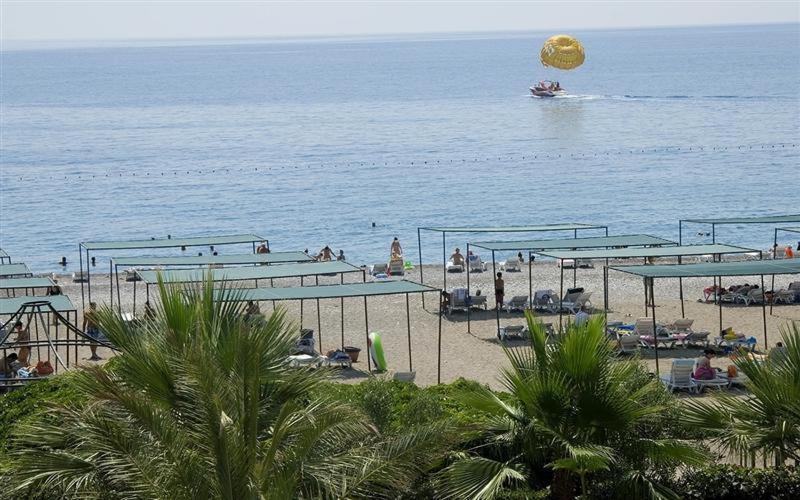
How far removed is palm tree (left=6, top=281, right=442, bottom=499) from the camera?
8.29 meters

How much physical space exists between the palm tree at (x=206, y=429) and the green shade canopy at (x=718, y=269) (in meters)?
12.7

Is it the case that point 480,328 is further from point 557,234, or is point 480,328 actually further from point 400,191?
point 400,191

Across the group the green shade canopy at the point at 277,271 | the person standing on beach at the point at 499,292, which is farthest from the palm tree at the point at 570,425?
the person standing on beach at the point at 499,292

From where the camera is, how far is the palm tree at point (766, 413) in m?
10.2

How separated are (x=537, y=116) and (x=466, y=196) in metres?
51.2

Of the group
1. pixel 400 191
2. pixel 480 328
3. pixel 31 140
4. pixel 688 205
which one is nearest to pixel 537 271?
pixel 480 328

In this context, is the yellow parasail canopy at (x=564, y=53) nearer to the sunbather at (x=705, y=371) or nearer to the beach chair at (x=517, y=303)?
the beach chair at (x=517, y=303)

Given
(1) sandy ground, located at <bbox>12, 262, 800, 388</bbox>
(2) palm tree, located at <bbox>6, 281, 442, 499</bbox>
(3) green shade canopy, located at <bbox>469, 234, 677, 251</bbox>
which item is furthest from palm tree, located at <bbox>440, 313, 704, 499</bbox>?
(3) green shade canopy, located at <bbox>469, 234, 677, 251</bbox>

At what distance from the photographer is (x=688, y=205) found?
62.3 metres

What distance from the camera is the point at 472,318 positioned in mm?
25953

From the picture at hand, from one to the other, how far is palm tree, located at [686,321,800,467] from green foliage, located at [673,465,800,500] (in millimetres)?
1120

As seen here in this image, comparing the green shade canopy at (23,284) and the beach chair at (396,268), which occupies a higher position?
the green shade canopy at (23,284)

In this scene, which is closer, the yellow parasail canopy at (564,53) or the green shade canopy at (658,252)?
the green shade canopy at (658,252)

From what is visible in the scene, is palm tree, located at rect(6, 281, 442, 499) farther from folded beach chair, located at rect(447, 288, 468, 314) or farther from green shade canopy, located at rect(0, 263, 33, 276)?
green shade canopy, located at rect(0, 263, 33, 276)
